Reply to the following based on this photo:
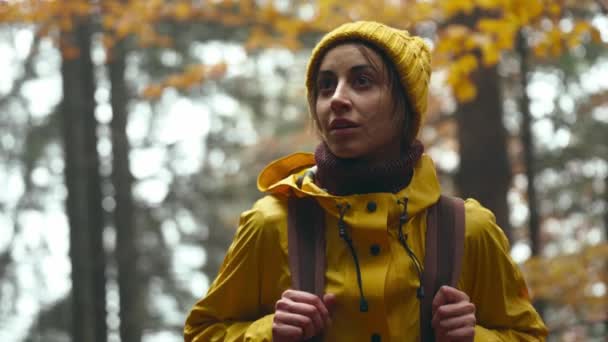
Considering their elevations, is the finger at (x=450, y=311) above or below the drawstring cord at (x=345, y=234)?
below

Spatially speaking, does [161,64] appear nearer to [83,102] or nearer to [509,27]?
[83,102]

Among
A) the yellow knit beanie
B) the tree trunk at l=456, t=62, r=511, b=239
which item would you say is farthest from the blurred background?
the yellow knit beanie

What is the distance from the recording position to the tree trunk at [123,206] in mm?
13047

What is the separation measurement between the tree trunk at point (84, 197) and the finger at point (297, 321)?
329 inches

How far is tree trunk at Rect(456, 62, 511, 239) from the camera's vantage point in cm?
685

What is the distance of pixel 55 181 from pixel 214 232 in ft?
11.5

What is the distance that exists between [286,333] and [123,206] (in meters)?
12.1

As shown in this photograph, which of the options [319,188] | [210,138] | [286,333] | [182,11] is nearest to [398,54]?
[319,188]

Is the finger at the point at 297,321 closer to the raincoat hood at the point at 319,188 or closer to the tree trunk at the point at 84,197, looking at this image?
the raincoat hood at the point at 319,188

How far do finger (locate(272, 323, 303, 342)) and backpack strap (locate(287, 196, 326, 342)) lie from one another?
0.09 metres

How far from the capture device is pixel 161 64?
15047 mm

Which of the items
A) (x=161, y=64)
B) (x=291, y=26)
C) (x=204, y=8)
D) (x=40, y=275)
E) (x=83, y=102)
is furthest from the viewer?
(x=40, y=275)

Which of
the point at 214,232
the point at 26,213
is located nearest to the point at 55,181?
the point at 26,213

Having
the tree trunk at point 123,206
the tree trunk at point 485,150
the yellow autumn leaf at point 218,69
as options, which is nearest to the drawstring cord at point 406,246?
the tree trunk at point 485,150
